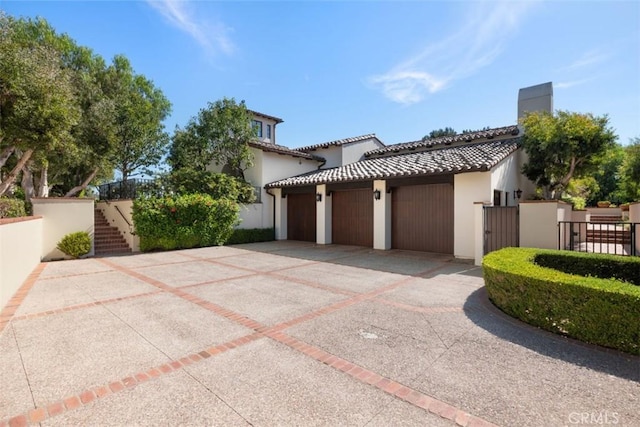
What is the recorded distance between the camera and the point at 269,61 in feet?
45.1

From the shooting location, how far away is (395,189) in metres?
13.8

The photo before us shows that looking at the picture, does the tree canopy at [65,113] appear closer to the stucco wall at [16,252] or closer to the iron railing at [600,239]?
the stucco wall at [16,252]

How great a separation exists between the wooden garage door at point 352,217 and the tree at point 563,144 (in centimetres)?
729

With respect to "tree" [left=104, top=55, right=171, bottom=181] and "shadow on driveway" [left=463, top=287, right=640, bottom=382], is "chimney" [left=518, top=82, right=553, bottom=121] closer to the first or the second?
"shadow on driveway" [left=463, top=287, right=640, bottom=382]

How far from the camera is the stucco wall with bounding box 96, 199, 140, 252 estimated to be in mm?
14070

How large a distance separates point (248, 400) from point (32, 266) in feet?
35.0

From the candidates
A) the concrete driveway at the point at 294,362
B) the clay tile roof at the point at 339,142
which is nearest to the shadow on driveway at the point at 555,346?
the concrete driveway at the point at 294,362

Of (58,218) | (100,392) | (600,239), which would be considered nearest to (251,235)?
(58,218)

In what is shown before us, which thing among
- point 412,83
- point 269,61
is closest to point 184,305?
point 269,61

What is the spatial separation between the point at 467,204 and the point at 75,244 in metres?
15.3

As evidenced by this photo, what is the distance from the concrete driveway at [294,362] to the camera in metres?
2.88

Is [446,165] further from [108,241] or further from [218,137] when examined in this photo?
[108,241]

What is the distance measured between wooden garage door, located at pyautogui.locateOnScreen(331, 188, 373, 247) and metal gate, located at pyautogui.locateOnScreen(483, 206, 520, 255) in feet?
18.0

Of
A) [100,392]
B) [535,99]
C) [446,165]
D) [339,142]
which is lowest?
[100,392]
